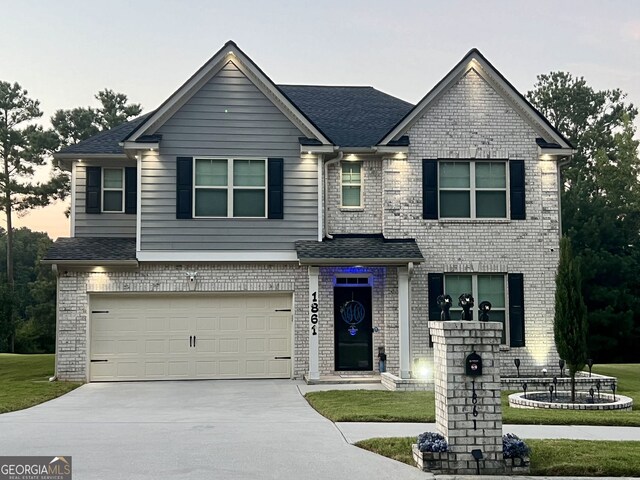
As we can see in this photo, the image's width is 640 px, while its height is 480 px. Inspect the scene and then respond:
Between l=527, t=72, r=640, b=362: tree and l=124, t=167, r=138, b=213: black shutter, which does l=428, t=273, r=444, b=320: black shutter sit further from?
l=527, t=72, r=640, b=362: tree

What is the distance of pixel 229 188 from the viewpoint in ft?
58.7

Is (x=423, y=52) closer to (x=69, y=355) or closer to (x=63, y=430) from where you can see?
(x=69, y=355)

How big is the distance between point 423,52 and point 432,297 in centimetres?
1826

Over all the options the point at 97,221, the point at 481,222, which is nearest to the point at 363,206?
the point at 481,222

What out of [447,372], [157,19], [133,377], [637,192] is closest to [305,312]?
[133,377]

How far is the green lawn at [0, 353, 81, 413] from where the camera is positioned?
13.9m

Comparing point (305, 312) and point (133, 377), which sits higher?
point (305, 312)

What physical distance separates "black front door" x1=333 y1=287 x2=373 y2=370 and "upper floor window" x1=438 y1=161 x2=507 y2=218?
3.11m

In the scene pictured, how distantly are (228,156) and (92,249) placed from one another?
4.03 metres

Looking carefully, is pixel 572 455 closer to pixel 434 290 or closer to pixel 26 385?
pixel 434 290

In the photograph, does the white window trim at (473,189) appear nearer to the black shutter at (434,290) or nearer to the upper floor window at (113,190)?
the black shutter at (434,290)

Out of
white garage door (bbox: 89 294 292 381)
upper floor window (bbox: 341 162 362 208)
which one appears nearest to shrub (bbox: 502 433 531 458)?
white garage door (bbox: 89 294 292 381)

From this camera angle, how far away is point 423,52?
1300 inches

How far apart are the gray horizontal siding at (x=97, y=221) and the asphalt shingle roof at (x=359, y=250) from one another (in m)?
4.69
